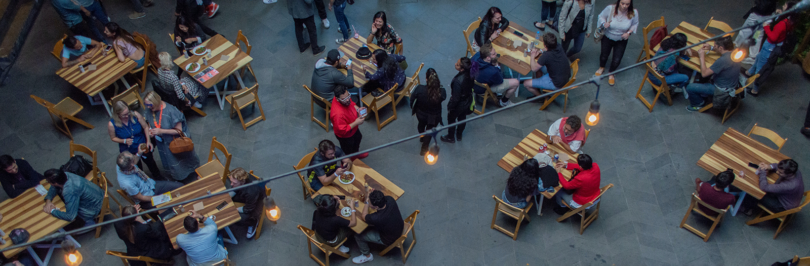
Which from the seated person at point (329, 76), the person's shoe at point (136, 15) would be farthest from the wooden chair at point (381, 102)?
the person's shoe at point (136, 15)

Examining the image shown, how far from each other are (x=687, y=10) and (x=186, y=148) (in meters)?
9.17

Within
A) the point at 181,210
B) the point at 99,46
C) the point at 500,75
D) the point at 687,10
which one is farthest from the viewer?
the point at 687,10

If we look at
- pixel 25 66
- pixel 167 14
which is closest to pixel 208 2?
pixel 167 14

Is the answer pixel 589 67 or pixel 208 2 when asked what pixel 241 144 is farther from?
pixel 589 67

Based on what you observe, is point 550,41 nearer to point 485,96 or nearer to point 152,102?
point 485,96

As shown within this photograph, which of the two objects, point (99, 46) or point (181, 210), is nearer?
point (181, 210)

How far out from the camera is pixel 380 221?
5992mm

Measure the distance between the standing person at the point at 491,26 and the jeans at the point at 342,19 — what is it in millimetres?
2400

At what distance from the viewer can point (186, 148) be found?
7102mm

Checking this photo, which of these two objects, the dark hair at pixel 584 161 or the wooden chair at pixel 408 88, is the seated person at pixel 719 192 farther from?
the wooden chair at pixel 408 88

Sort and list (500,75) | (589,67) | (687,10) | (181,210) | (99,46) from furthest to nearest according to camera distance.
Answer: (687,10) < (589,67) < (99,46) < (500,75) < (181,210)

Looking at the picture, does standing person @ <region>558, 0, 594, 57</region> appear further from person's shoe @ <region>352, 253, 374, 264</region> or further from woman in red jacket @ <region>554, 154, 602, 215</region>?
person's shoe @ <region>352, 253, 374, 264</region>

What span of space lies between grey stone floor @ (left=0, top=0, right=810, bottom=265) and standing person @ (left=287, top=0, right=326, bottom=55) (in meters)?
0.22

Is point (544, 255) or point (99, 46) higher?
point (99, 46)
